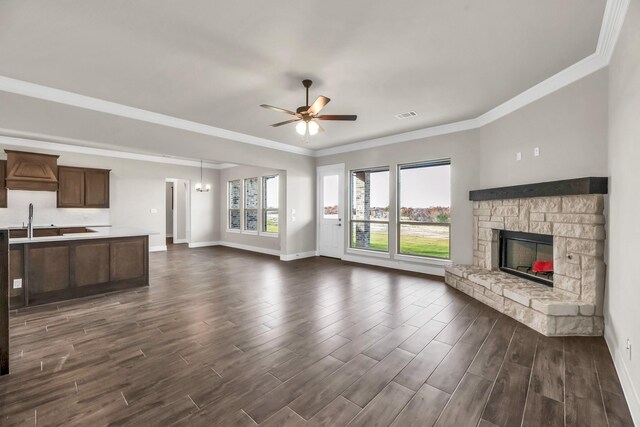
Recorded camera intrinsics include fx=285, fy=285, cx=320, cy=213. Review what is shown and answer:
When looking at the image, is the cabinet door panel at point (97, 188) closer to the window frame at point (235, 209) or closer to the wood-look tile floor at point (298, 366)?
the window frame at point (235, 209)

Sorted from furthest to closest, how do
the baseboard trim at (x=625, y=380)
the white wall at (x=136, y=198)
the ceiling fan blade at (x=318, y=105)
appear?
the white wall at (x=136, y=198) → the ceiling fan blade at (x=318, y=105) → the baseboard trim at (x=625, y=380)

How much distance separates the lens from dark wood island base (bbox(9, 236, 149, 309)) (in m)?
3.81

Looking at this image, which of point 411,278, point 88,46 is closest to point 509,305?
point 411,278

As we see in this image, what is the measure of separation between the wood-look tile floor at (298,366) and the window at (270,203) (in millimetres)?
4449

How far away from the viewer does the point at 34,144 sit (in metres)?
6.48

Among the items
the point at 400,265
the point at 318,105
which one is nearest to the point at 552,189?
the point at 318,105

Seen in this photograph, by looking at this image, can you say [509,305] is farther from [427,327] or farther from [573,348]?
[427,327]

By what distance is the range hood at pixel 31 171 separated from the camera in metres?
6.00

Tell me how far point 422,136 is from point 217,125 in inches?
161

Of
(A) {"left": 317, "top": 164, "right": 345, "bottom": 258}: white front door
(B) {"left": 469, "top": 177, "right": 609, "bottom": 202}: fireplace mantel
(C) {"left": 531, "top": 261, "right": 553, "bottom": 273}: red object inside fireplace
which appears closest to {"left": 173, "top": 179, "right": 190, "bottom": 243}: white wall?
(A) {"left": 317, "top": 164, "right": 345, "bottom": 258}: white front door

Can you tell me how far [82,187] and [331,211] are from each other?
20.4 feet

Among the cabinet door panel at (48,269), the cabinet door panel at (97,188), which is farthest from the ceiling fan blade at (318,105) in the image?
the cabinet door panel at (97,188)

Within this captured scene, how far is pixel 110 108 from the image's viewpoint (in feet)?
14.2

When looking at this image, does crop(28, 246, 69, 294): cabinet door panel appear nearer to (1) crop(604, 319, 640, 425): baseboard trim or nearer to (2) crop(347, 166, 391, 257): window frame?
(2) crop(347, 166, 391, 257): window frame
